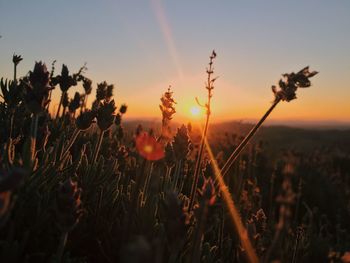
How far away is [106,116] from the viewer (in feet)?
12.7

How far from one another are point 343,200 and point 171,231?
35.8 feet

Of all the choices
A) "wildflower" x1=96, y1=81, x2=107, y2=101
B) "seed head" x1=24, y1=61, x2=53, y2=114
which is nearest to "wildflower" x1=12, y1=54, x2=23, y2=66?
"wildflower" x1=96, y1=81, x2=107, y2=101

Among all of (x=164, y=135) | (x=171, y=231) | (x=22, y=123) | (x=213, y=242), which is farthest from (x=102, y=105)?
(x=171, y=231)

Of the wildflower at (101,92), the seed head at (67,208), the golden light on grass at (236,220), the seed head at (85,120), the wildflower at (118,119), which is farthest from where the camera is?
the wildflower at (118,119)

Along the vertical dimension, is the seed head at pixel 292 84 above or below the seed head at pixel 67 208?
above

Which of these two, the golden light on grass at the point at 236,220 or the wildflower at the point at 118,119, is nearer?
the golden light on grass at the point at 236,220

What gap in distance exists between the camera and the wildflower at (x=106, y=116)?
385 centimetres

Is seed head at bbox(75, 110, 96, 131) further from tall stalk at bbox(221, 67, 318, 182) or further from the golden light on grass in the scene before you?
tall stalk at bbox(221, 67, 318, 182)

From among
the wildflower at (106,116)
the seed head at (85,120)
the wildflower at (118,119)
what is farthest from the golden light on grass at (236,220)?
the wildflower at (118,119)

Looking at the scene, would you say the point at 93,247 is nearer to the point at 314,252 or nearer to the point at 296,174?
the point at 314,252

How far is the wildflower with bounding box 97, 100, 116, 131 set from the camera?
3.85 m

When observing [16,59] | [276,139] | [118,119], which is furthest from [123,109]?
[276,139]

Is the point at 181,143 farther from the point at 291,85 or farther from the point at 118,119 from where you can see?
the point at 118,119

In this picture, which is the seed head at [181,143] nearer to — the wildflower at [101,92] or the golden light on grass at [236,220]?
the golden light on grass at [236,220]
